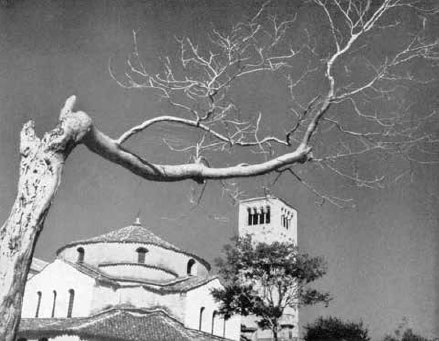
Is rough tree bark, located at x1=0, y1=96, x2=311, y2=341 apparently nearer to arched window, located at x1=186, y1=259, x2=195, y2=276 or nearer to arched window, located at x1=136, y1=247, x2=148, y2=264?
arched window, located at x1=136, y1=247, x2=148, y2=264

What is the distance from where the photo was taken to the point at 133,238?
36.2 m

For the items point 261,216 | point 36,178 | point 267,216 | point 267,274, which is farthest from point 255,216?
point 36,178

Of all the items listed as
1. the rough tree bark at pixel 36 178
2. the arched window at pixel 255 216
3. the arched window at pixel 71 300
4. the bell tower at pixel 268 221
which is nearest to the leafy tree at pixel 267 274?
the arched window at pixel 71 300

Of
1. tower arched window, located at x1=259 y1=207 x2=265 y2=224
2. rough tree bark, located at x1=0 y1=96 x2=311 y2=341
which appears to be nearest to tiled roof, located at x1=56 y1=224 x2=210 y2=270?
rough tree bark, located at x1=0 y1=96 x2=311 y2=341

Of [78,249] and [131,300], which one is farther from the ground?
[78,249]

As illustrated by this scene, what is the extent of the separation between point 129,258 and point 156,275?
1.98 m

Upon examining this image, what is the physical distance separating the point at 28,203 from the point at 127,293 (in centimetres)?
2862

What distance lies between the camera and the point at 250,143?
850 cm

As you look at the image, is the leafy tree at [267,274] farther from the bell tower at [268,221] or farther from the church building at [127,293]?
the bell tower at [268,221]

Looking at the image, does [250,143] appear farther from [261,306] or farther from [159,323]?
[159,323]

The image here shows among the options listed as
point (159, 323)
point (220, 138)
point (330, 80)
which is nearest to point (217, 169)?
point (220, 138)

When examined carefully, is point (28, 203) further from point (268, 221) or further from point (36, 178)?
point (268, 221)

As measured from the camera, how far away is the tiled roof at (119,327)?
2858 centimetres

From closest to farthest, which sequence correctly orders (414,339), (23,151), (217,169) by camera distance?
(23,151)
(217,169)
(414,339)
